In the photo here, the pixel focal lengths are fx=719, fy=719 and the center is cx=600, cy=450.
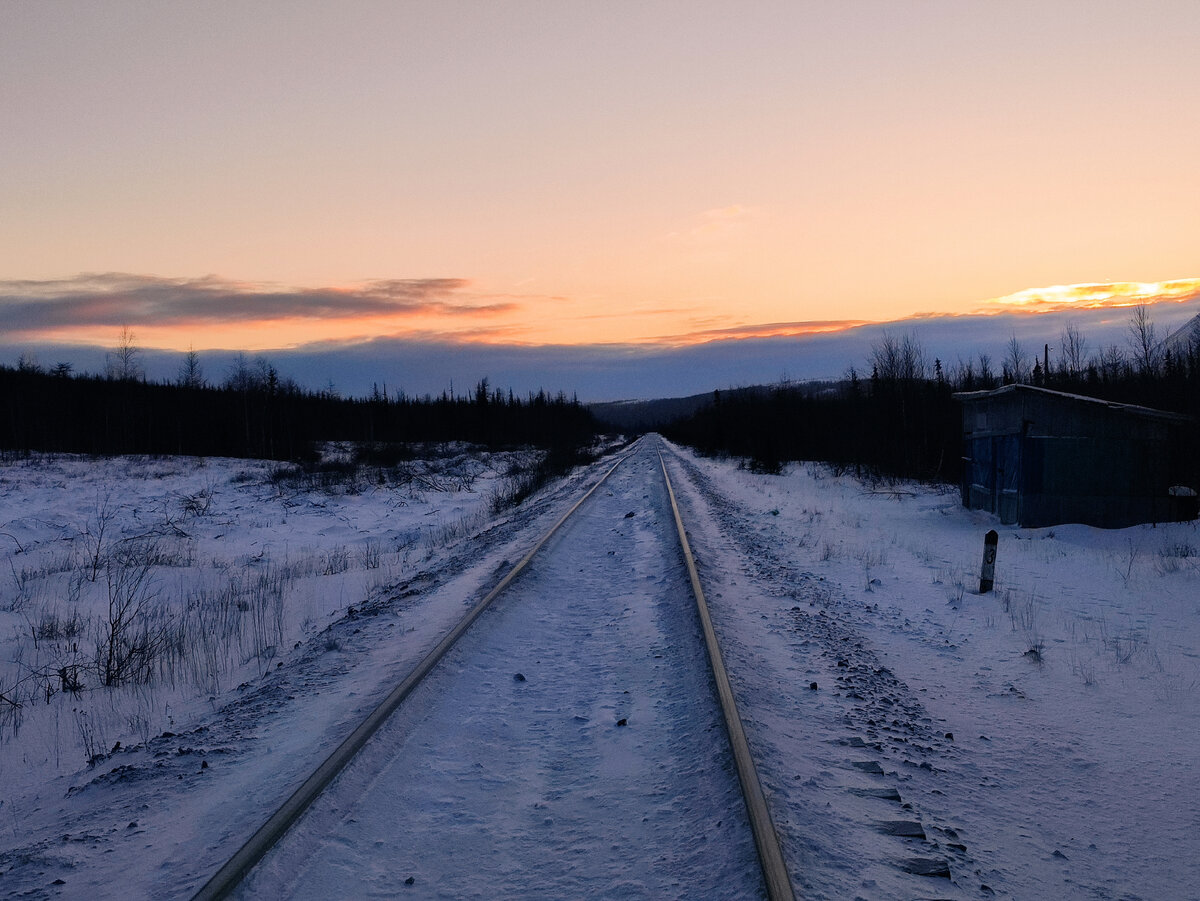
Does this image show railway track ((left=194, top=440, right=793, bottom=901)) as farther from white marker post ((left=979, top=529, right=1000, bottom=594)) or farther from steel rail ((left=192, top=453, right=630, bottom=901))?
white marker post ((left=979, top=529, right=1000, bottom=594))

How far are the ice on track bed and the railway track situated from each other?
11 millimetres

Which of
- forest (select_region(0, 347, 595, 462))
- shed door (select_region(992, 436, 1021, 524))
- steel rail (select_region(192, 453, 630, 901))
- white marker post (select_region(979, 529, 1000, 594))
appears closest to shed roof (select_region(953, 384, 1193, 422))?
shed door (select_region(992, 436, 1021, 524))

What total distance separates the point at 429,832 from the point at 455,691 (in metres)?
1.95

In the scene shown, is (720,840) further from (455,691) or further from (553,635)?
(553,635)

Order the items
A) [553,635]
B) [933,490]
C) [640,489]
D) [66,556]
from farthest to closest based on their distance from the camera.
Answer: [933,490], [640,489], [66,556], [553,635]

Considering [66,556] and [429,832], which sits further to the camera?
[66,556]

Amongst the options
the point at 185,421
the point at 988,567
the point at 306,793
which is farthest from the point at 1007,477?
the point at 185,421

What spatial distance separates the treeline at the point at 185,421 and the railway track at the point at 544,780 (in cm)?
4847

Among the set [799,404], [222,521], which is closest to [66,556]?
[222,521]

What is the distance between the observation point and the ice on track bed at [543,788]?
333 cm

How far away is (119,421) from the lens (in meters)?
69.7

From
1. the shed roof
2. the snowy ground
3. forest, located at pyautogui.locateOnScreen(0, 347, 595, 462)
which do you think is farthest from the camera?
forest, located at pyautogui.locateOnScreen(0, 347, 595, 462)

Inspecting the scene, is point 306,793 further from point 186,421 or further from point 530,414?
point 530,414

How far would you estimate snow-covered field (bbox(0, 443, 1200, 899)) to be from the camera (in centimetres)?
368
